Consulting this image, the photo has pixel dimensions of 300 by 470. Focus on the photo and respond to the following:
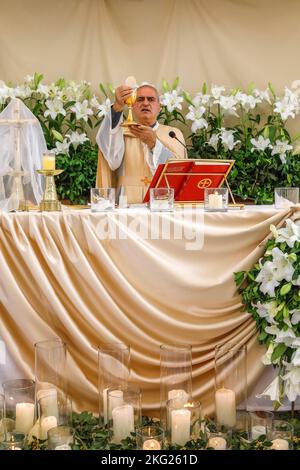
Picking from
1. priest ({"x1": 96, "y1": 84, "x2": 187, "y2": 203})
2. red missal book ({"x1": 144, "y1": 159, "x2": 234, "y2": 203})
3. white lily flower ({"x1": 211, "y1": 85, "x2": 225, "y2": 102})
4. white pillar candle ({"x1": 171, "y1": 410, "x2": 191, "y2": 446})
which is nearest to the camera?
white pillar candle ({"x1": 171, "y1": 410, "x2": 191, "y2": 446})

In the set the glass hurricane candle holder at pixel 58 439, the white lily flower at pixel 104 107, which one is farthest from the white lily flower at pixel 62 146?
the glass hurricane candle holder at pixel 58 439

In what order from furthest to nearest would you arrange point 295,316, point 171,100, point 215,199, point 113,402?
1. point 171,100
2. point 215,199
3. point 295,316
4. point 113,402

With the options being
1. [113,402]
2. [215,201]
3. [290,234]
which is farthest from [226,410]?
[215,201]

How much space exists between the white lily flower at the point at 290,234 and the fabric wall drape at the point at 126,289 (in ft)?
0.54

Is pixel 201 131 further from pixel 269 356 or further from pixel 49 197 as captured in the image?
pixel 269 356

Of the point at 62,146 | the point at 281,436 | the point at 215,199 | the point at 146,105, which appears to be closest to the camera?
the point at 281,436

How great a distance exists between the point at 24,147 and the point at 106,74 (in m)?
1.80

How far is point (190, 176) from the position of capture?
3.13 metres

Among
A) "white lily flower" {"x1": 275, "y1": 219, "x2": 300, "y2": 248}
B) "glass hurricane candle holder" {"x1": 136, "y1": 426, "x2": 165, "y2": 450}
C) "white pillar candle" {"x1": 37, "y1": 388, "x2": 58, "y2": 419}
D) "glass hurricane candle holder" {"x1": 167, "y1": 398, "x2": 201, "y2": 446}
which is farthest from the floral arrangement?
"glass hurricane candle holder" {"x1": 136, "y1": 426, "x2": 165, "y2": 450}

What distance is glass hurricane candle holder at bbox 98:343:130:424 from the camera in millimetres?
2701

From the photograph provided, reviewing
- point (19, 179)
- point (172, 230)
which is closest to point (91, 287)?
point (172, 230)

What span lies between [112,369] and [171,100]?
8.33 ft

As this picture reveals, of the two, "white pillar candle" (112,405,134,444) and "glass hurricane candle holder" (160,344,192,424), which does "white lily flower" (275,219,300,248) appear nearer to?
"glass hurricane candle holder" (160,344,192,424)

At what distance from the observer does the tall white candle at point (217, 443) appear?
91.9 inches
